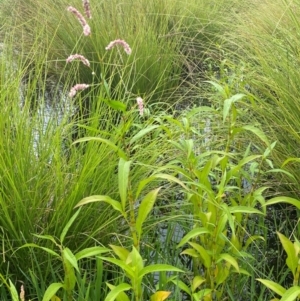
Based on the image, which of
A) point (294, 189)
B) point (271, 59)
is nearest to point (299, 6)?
point (271, 59)

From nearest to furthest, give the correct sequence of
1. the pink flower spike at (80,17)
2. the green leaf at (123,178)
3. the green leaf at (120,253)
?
the green leaf at (123,178), the green leaf at (120,253), the pink flower spike at (80,17)

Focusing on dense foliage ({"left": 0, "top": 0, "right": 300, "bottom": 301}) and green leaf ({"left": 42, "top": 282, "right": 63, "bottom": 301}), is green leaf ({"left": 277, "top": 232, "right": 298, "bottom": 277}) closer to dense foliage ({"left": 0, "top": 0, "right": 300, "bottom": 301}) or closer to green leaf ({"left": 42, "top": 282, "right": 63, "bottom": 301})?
dense foliage ({"left": 0, "top": 0, "right": 300, "bottom": 301})

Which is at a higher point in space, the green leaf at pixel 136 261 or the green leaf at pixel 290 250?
the green leaf at pixel 290 250

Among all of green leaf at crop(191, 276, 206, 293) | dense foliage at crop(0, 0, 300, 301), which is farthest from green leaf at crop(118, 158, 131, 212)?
green leaf at crop(191, 276, 206, 293)

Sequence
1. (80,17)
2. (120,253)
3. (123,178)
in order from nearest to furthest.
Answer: (123,178), (120,253), (80,17)

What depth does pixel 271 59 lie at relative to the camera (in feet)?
7.92

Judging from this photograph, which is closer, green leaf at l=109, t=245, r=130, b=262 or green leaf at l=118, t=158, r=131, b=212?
green leaf at l=118, t=158, r=131, b=212

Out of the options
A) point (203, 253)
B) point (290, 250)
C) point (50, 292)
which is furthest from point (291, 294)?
point (50, 292)

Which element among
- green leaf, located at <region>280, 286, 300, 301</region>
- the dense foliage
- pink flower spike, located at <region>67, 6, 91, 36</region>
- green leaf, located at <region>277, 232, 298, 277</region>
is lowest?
the dense foliage

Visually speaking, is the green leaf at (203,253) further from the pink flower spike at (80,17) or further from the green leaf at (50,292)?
the pink flower spike at (80,17)

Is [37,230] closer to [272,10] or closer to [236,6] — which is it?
[272,10]

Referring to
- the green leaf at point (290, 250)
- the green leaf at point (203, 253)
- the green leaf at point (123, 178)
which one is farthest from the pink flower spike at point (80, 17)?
the green leaf at point (290, 250)

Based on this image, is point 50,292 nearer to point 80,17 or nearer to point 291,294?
point 291,294

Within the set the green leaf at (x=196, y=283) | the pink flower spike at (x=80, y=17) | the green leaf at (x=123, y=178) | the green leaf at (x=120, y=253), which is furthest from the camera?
the pink flower spike at (x=80, y=17)
